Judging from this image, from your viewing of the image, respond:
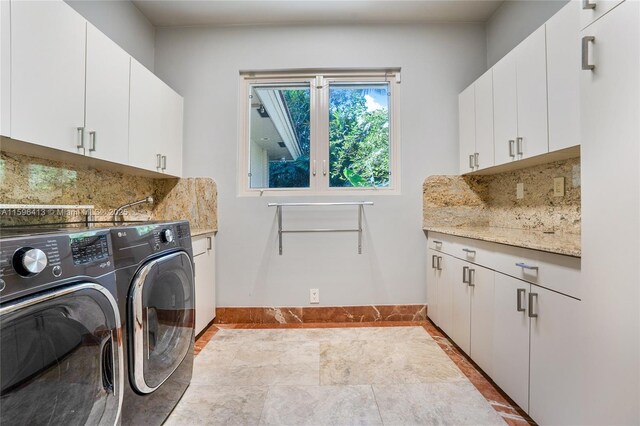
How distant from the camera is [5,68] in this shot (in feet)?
3.54

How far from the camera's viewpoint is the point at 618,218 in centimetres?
87

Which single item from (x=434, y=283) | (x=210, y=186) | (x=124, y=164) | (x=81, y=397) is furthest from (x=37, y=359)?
(x=434, y=283)

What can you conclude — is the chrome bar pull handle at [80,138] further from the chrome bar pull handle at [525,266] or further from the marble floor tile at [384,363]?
the chrome bar pull handle at [525,266]

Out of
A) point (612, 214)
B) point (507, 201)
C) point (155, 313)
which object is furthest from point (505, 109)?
point (155, 313)

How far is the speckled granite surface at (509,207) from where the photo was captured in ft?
5.37

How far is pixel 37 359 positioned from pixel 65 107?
118 cm

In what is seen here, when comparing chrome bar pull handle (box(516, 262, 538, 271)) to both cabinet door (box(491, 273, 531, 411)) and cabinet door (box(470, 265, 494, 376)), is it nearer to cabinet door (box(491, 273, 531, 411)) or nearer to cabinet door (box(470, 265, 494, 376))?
cabinet door (box(491, 273, 531, 411))

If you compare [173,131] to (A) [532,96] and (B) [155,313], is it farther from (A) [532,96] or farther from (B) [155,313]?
(A) [532,96]

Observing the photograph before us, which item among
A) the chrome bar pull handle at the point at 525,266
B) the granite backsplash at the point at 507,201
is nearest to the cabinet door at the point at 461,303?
the chrome bar pull handle at the point at 525,266

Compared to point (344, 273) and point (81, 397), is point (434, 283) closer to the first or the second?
point (344, 273)

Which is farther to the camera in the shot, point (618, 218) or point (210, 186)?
point (210, 186)

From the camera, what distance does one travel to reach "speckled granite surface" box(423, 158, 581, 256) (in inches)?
64.4

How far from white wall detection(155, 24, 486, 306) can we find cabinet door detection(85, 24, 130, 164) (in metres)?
0.76

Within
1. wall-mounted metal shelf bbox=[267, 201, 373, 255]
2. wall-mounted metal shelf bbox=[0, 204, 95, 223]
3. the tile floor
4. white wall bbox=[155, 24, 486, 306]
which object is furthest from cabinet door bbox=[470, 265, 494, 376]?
wall-mounted metal shelf bbox=[0, 204, 95, 223]
